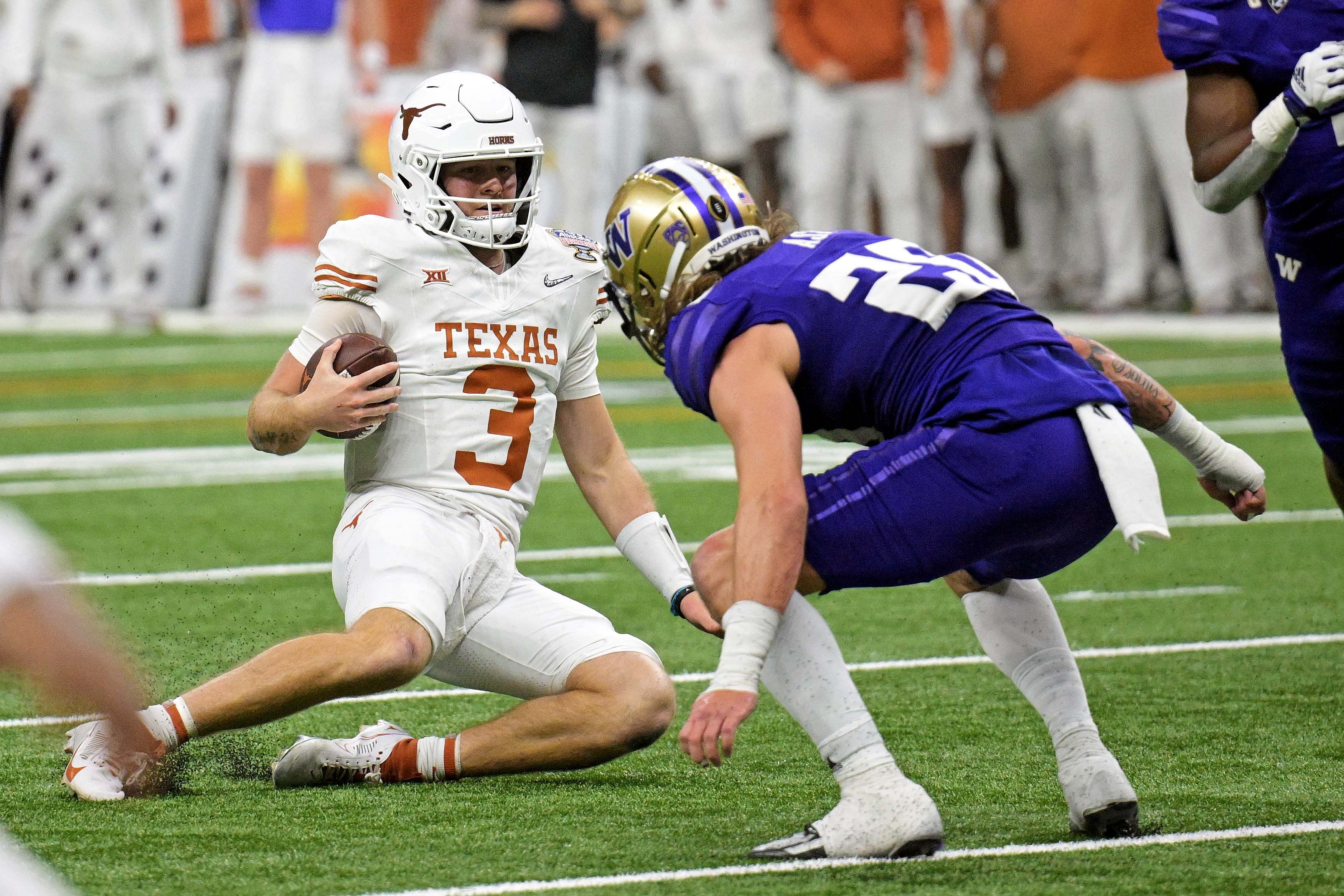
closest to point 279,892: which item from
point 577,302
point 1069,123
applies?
point 577,302

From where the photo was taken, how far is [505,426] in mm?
4422

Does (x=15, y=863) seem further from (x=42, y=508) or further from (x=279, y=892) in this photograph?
(x=42, y=508)

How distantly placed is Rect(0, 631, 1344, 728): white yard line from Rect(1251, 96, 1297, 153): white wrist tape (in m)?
1.49

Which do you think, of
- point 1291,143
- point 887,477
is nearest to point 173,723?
point 887,477

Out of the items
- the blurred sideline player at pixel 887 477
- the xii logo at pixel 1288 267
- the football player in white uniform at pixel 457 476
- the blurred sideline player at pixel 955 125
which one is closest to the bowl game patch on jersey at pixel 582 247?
the football player in white uniform at pixel 457 476

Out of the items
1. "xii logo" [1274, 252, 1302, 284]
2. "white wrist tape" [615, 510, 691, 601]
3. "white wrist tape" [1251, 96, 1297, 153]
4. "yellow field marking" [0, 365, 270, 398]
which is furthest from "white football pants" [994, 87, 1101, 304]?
"white wrist tape" [615, 510, 691, 601]

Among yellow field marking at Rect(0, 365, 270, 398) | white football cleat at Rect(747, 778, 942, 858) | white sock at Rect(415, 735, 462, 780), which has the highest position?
white football cleat at Rect(747, 778, 942, 858)

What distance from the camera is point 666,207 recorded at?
3879 millimetres

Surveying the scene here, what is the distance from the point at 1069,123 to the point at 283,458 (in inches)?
282

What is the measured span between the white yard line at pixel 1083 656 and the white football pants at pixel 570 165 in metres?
9.91

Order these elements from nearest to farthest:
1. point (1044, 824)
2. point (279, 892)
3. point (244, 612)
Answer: point (279, 892)
point (1044, 824)
point (244, 612)

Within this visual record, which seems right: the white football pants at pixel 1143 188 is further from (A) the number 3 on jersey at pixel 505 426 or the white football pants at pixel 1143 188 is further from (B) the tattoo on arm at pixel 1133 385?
(B) the tattoo on arm at pixel 1133 385

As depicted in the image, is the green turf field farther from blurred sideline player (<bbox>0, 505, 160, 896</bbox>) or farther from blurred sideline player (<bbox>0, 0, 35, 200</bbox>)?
blurred sideline player (<bbox>0, 0, 35, 200</bbox>)

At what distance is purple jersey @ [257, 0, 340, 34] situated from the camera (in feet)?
50.9
